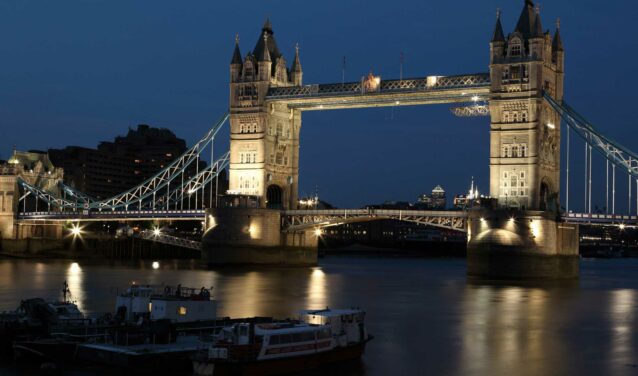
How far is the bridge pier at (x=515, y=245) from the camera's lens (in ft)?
208

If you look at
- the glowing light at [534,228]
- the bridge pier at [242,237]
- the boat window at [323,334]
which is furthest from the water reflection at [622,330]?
the bridge pier at [242,237]

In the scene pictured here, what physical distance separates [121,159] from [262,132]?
102 metres

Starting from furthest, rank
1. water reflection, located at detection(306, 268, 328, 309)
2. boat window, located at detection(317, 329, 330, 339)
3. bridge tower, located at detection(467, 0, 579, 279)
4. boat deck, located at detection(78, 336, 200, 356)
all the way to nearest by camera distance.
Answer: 1. bridge tower, located at detection(467, 0, 579, 279)
2. water reflection, located at detection(306, 268, 328, 309)
3. boat window, located at detection(317, 329, 330, 339)
4. boat deck, located at detection(78, 336, 200, 356)

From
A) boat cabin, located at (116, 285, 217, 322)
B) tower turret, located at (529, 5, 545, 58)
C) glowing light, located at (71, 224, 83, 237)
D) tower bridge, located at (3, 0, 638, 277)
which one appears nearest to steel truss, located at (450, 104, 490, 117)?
tower bridge, located at (3, 0, 638, 277)

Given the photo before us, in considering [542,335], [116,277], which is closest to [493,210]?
[116,277]

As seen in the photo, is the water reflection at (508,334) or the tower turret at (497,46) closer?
the water reflection at (508,334)

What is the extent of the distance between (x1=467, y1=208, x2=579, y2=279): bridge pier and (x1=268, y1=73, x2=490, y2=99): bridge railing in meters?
9.24

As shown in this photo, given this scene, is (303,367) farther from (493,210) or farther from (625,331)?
(493,210)

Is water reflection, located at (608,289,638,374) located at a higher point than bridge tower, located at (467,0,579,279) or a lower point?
lower

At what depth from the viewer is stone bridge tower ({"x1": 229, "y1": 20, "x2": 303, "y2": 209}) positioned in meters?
78.3

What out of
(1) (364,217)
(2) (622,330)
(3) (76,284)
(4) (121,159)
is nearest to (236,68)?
(1) (364,217)

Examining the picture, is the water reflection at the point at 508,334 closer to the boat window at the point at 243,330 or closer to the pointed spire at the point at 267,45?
the boat window at the point at 243,330

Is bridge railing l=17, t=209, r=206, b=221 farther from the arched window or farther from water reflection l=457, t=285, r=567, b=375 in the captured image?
water reflection l=457, t=285, r=567, b=375

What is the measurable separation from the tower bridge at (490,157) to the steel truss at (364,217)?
98 millimetres
